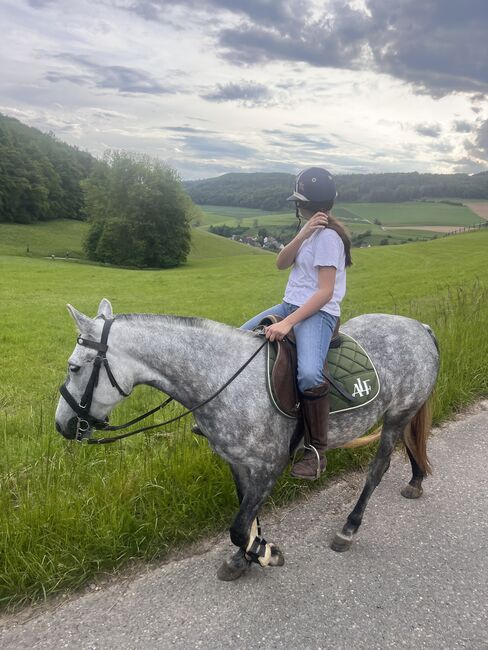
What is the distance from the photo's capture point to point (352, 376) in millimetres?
3906

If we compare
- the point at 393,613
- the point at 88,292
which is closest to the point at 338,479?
the point at 393,613

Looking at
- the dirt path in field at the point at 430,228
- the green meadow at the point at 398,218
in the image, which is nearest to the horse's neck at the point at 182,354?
the green meadow at the point at 398,218

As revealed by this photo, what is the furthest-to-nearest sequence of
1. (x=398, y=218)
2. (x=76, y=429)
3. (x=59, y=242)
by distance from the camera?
1. (x=398, y=218)
2. (x=59, y=242)
3. (x=76, y=429)

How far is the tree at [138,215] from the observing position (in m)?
60.1

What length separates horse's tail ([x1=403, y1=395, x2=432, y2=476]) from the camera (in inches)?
188

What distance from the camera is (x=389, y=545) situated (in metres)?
4.08

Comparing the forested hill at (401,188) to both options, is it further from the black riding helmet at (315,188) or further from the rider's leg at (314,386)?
the rider's leg at (314,386)

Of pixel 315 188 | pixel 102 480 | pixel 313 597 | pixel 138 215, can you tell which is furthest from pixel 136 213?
pixel 313 597

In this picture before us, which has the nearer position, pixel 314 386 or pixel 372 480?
pixel 314 386

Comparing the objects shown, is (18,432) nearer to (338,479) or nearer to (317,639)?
(338,479)

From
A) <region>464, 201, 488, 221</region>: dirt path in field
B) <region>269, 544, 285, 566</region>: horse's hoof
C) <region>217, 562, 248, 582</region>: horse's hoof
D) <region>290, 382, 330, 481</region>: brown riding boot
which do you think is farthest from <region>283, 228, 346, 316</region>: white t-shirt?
<region>464, 201, 488, 221</region>: dirt path in field

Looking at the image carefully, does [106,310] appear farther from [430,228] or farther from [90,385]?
[430,228]

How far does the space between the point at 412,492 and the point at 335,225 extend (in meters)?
2.89

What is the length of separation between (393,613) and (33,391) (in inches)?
343
